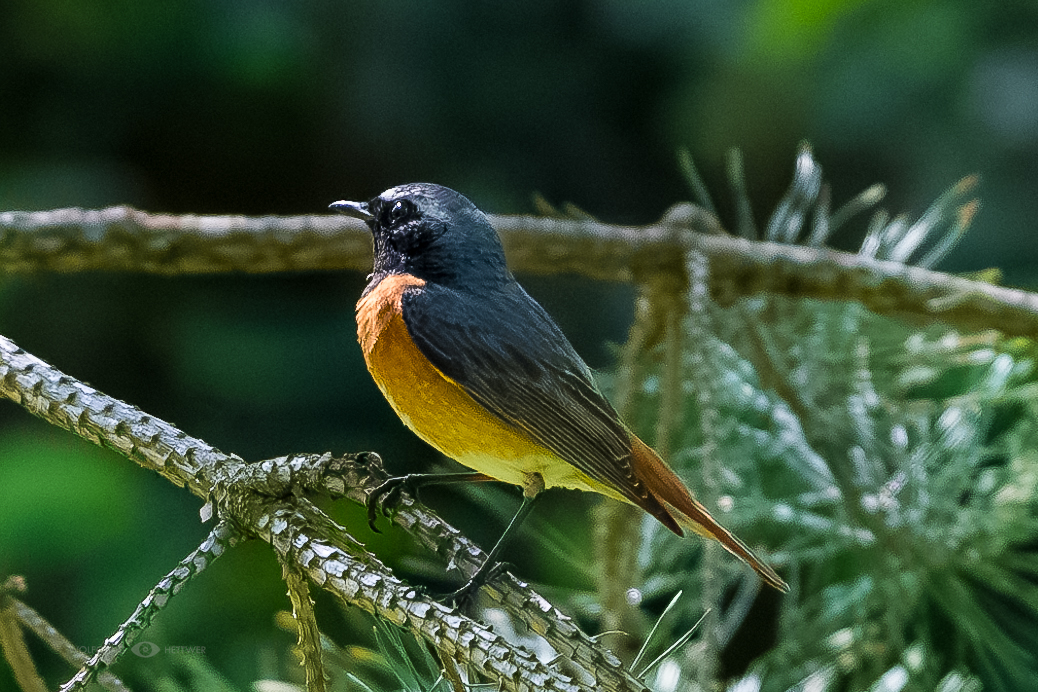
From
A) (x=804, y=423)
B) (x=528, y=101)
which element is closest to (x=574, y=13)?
(x=528, y=101)

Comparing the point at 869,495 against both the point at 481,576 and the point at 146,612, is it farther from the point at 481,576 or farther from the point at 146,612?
the point at 146,612

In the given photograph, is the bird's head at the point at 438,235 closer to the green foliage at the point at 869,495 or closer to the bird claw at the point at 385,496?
the bird claw at the point at 385,496

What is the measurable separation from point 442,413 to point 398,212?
0.43 ft

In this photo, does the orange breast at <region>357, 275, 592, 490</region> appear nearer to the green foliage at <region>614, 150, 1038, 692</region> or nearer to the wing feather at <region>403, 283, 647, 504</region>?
the wing feather at <region>403, 283, 647, 504</region>

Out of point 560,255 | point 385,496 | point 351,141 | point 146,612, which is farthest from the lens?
point 351,141

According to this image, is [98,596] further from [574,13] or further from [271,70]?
[574,13]

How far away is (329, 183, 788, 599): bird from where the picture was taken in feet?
1.81

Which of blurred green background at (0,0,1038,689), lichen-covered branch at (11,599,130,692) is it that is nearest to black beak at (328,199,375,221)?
lichen-covered branch at (11,599,130,692)

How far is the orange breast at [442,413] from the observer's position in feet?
1.85

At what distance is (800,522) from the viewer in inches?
35.0

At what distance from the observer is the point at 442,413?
0.57 metres

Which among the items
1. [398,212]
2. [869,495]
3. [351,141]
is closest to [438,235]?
[398,212]

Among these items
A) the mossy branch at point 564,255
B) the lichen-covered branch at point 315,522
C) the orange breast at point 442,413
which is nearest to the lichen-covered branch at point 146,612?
the lichen-covered branch at point 315,522

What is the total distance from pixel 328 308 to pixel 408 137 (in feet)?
0.83
